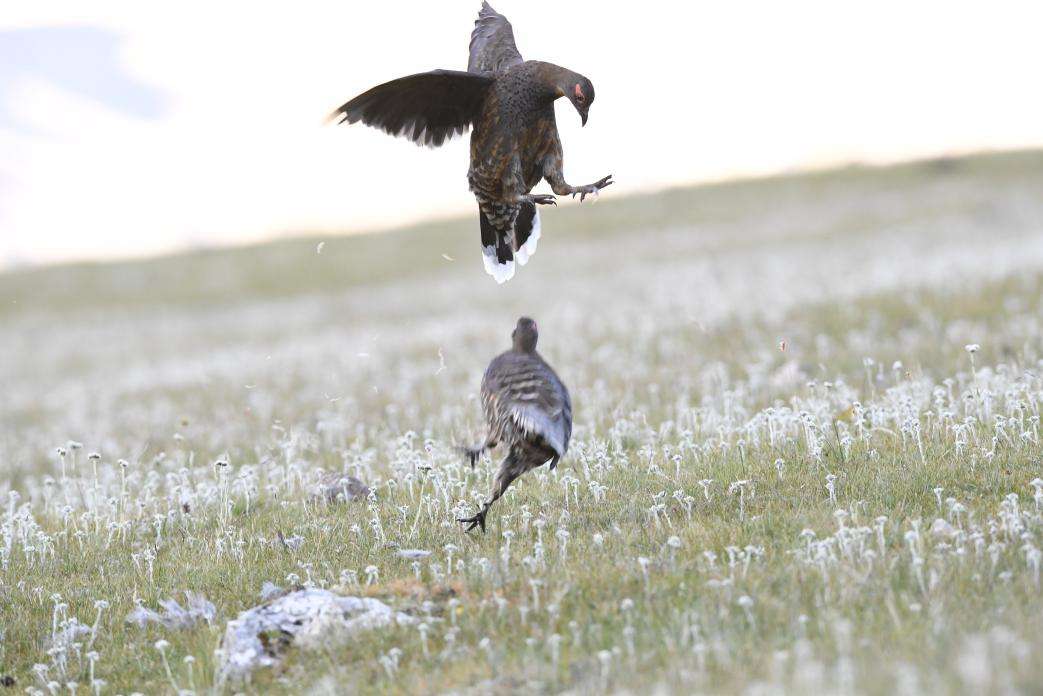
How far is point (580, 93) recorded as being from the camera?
6906 mm

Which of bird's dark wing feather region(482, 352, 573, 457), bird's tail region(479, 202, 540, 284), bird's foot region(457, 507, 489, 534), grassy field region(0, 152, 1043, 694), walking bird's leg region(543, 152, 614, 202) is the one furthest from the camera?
bird's tail region(479, 202, 540, 284)

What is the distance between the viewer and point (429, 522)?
6965 mm

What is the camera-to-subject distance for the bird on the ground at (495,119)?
746 centimetres

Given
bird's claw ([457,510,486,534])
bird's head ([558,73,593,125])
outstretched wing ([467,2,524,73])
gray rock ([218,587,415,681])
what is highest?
outstretched wing ([467,2,524,73])

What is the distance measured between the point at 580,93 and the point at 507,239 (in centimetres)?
175

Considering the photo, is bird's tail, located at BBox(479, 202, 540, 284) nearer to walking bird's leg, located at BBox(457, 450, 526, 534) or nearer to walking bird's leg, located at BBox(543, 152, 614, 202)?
A: walking bird's leg, located at BBox(543, 152, 614, 202)

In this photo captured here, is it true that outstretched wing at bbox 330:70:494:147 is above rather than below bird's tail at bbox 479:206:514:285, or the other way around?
above

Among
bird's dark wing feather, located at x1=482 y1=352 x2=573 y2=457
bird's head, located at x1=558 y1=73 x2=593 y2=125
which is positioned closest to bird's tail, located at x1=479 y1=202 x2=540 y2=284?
bird's head, located at x1=558 y1=73 x2=593 y2=125

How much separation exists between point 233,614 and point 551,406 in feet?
6.55

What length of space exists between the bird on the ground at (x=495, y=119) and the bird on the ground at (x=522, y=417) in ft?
4.06

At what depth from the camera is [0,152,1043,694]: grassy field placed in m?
4.84

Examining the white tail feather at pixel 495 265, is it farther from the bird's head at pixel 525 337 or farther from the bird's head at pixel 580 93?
the bird's head at pixel 580 93

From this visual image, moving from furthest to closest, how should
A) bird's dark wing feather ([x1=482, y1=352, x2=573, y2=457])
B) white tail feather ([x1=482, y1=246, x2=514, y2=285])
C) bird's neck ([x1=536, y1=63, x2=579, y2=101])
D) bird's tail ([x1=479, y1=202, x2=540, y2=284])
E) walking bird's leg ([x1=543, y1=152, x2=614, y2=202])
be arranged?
white tail feather ([x1=482, y1=246, x2=514, y2=285])
bird's tail ([x1=479, y1=202, x2=540, y2=284])
walking bird's leg ([x1=543, y1=152, x2=614, y2=202])
bird's neck ([x1=536, y1=63, x2=579, y2=101])
bird's dark wing feather ([x1=482, y1=352, x2=573, y2=457])

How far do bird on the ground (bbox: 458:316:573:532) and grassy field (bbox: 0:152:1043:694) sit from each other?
38cm
